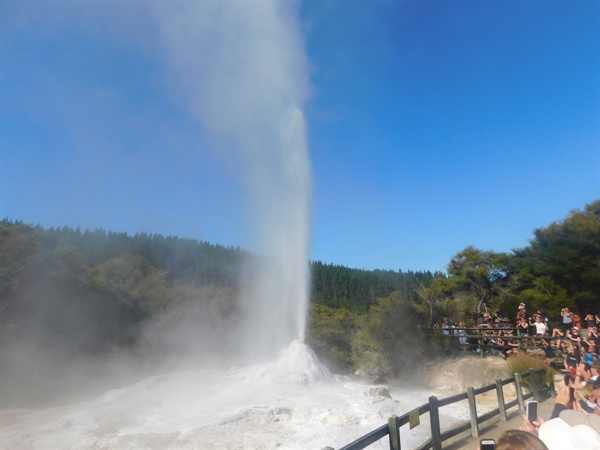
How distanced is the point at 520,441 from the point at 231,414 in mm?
9392

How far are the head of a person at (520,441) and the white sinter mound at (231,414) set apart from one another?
707 cm

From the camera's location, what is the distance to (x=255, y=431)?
29.1 ft

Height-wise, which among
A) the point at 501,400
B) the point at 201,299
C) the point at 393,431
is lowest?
the point at 501,400

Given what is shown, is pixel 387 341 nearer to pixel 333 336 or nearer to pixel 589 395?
pixel 333 336

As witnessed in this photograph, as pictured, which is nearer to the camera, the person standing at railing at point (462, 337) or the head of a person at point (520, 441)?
the head of a person at point (520, 441)

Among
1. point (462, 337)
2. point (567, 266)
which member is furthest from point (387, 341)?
point (567, 266)

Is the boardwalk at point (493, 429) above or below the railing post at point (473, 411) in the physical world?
below

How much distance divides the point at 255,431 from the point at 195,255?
30663mm

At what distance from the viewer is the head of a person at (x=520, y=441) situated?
5.47ft

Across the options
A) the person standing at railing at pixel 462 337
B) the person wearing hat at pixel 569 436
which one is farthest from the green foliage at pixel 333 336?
the person wearing hat at pixel 569 436

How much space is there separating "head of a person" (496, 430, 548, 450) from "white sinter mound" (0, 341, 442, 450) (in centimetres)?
707

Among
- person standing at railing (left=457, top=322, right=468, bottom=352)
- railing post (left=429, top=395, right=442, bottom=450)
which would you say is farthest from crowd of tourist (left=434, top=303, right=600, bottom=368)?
railing post (left=429, top=395, right=442, bottom=450)

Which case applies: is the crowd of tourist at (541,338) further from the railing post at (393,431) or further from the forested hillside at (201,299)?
the railing post at (393,431)

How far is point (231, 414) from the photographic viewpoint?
986cm
